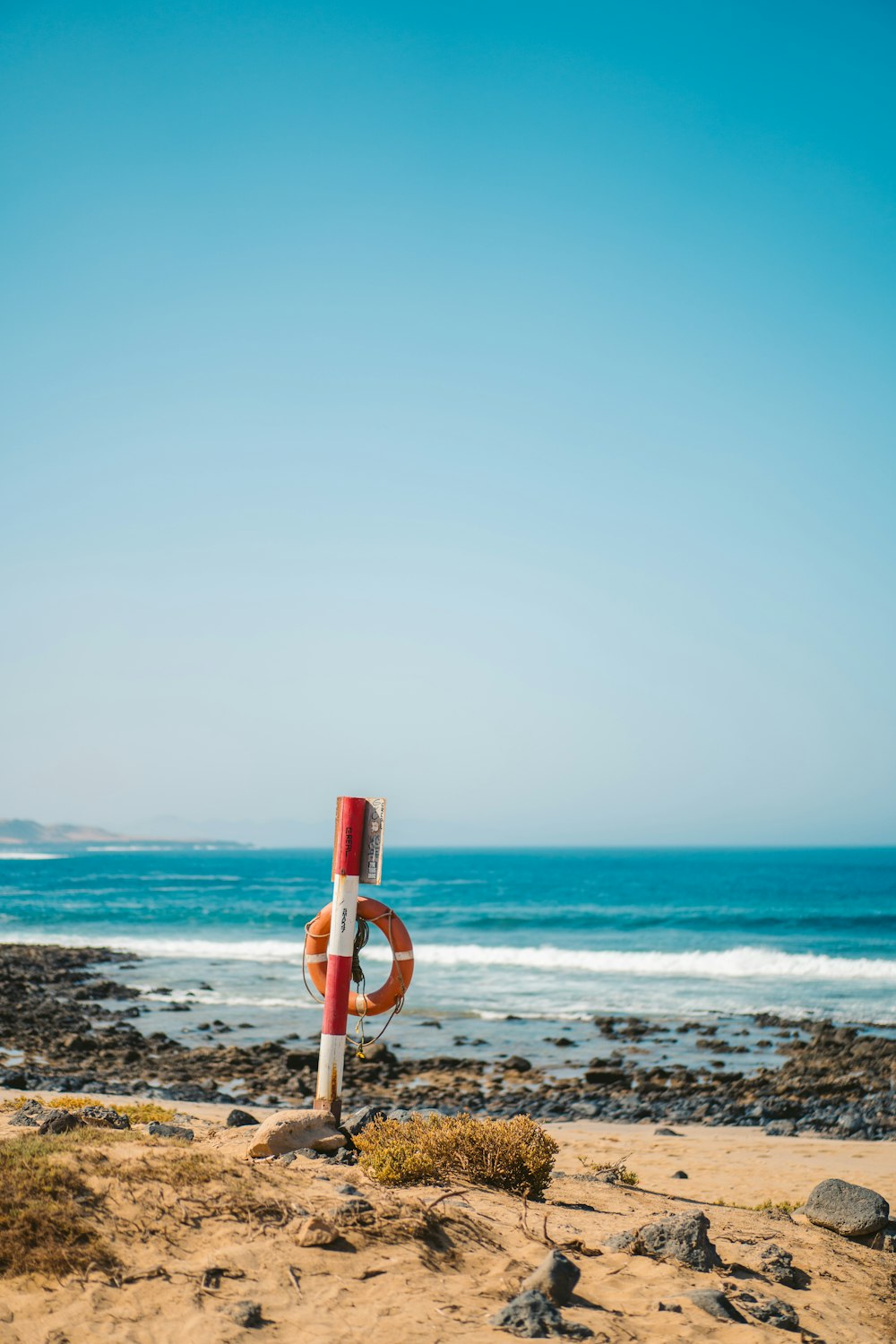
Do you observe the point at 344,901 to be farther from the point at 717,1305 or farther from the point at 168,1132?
the point at 717,1305

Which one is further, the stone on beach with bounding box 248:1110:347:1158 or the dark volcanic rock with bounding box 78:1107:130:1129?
the dark volcanic rock with bounding box 78:1107:130:1129

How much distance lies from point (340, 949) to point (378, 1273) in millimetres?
2494

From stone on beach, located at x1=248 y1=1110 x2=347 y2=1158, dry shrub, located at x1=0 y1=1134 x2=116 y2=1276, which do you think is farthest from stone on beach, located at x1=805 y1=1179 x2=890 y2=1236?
dry shrub, located at x1=0 y1=1134 x2=116 y2=1276

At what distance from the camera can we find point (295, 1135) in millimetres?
5566

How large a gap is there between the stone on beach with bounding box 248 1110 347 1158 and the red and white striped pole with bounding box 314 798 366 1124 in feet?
0.91

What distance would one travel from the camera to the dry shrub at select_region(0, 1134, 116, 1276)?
3.67 meters

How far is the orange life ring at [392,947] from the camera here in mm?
6707

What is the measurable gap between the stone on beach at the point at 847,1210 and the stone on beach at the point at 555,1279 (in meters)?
2.37

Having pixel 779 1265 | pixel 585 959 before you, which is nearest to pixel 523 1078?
pixel 779 1265

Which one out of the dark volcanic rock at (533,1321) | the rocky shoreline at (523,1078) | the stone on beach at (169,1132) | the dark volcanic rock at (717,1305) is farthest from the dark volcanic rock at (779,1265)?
the rocky shoreline at (523,1078)

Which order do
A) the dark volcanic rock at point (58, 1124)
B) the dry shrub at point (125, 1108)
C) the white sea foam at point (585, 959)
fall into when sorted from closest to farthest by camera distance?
the dark volcanic rock at point (58, 1124) → the dry shrub at point (125, 1108) → the white sea foam at point (585, 959)

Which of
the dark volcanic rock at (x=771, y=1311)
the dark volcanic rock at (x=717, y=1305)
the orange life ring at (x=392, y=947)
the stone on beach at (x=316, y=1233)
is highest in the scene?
the orange life ring at (x=392, y=947)

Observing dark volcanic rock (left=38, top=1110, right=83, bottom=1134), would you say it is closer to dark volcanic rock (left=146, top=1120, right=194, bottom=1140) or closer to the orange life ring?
dark volcanic rock (left=146, top=1120, right=194, bottom=1140)

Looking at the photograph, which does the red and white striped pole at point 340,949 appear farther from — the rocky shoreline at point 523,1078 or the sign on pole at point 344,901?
the rocky shoreline at point 523,1078
